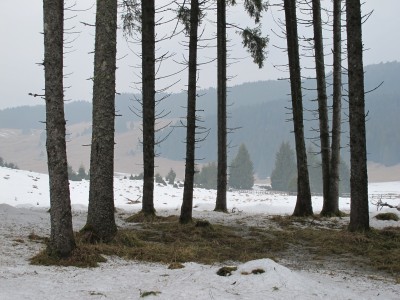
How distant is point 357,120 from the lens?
895cm

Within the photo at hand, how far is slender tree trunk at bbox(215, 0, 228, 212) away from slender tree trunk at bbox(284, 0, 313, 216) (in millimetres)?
2829


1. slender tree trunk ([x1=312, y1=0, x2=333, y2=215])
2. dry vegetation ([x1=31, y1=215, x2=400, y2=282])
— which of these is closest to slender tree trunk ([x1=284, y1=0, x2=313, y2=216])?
slender tree trunk ([x1=312, y1=0, x2=333, y2=215])

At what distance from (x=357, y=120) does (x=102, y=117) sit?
18.3ft

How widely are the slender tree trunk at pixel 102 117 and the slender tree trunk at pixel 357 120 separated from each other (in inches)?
210

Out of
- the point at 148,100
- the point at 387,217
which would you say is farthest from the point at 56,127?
the point at 387,217

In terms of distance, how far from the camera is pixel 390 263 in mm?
6562

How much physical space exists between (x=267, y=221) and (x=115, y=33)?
698cm

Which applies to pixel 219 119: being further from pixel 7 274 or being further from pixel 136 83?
pixel 7 274

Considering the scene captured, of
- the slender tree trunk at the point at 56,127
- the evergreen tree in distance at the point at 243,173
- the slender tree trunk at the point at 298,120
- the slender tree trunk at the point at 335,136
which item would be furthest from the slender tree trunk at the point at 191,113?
the evergreen tree in distance at the point at 243,173

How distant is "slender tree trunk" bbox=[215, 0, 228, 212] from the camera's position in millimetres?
14648

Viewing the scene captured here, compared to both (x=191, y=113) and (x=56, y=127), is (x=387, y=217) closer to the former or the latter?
(x=191, y=113)

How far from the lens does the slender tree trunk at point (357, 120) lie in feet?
29.3

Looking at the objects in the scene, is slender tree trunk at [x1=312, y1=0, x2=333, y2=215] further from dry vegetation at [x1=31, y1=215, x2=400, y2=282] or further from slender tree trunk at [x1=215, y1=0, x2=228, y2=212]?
slender tree trunk at [x1=215, y1=0, x2=228, y2=212]

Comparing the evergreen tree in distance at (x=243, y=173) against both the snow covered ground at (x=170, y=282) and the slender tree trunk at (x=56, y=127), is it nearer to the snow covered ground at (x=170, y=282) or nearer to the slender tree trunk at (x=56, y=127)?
the snow covered ground at (x=170, y=282)
